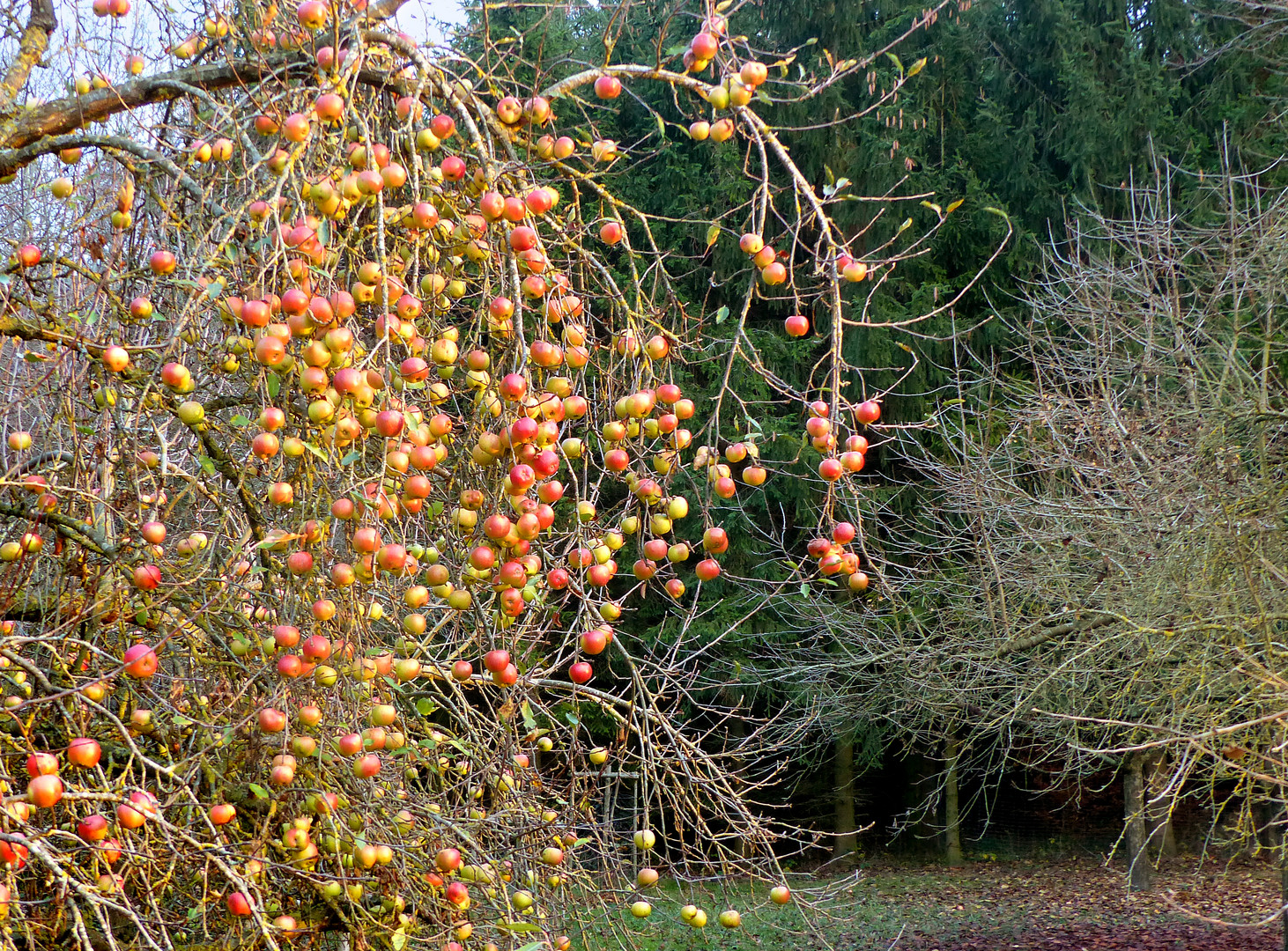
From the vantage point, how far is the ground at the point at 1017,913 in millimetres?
8016

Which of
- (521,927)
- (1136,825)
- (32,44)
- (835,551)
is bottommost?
(1136,825)

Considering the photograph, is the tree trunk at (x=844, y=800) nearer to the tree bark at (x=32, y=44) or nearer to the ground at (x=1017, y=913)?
the ground at (x=1017, y=913)

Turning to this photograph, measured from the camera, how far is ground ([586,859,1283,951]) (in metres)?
8.02

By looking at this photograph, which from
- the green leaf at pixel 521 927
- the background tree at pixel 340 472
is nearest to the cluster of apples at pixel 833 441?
the background tree at pixel 340 472

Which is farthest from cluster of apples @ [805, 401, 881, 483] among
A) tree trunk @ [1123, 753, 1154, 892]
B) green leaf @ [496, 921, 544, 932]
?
tree trunk @ [1123, 753, 1154, 892]

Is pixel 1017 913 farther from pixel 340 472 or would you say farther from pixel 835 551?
pixel 340 472

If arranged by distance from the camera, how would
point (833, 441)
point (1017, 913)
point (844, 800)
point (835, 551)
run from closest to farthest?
point (833, 441) → point (835, 551) → point (1017, 913) → point (844, 800)

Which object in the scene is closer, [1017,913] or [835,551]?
[835,551]

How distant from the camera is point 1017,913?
9.36m

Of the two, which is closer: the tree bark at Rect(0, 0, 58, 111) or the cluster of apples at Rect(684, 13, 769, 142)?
the cluster of apples at Rect(684, 13, 769, 142)

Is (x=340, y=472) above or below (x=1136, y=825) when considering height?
above

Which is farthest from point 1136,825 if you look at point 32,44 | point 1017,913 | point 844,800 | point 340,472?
point 32,44

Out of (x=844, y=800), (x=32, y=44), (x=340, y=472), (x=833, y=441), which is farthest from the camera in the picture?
(x=844, y=800)

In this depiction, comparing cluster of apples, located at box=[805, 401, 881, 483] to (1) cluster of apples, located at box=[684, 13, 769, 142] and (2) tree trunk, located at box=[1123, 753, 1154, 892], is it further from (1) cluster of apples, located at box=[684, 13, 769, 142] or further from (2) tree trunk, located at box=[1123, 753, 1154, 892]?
(2) tree trunk, located at box=[1123, 753, 1154, 892]
